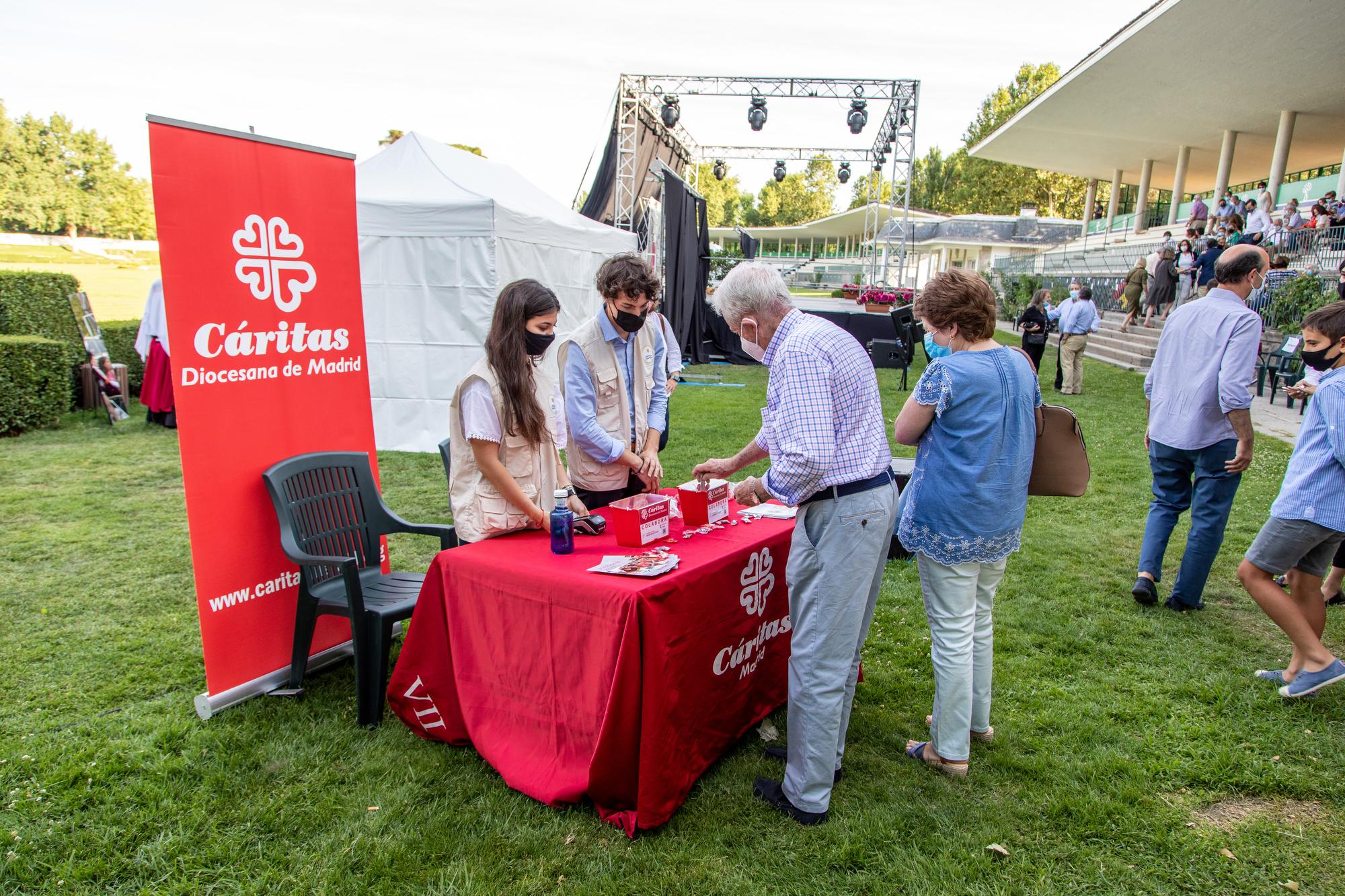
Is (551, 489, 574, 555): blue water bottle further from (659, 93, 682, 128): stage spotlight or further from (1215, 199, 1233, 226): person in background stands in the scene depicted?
(1215, 199, 1233, 226): person in background stands

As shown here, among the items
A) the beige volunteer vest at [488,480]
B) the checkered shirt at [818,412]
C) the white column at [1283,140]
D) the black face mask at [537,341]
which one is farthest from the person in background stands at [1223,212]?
the beige volunteer vest at [488,480]

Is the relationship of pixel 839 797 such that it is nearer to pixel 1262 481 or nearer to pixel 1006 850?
pixel 1006 850

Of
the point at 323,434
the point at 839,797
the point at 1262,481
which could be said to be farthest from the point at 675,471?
the point at 1262,481

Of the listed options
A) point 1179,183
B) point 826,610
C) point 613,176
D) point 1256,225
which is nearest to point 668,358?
point 826,610

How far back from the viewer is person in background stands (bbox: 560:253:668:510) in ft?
10.3

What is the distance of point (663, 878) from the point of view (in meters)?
2.17

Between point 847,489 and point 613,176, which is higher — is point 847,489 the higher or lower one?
the lower one

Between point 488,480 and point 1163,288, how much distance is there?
Result: 1743 centimetres

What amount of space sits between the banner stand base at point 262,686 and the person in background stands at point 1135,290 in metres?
17.9

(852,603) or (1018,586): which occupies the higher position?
(852,603)

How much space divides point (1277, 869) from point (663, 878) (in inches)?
72.7

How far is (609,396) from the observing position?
3.33 m

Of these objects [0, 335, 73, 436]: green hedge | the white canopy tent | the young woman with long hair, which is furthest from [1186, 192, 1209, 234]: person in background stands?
[0, 335, 73, 436]: green hedge

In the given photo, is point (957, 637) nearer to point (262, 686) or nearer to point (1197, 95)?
A: point (262, 686)
